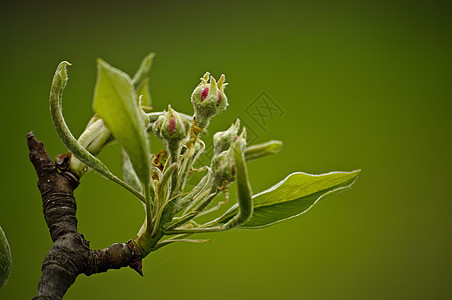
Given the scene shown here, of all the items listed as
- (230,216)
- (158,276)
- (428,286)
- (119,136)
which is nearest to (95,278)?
(158,276)

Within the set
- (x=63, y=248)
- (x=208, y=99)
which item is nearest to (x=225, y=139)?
(x=208, y=99)

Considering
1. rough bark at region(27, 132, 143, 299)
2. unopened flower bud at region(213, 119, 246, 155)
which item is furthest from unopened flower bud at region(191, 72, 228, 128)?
rough bark at region(27, 132, 143, 299)

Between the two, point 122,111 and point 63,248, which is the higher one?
point 122,111

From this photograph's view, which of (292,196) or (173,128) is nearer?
(173,128)

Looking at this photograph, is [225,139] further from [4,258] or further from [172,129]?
[4,258]

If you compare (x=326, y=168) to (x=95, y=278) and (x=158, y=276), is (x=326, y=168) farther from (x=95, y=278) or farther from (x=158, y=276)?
(x=95, y=278)

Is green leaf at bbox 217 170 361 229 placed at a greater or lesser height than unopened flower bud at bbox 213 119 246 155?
lesser

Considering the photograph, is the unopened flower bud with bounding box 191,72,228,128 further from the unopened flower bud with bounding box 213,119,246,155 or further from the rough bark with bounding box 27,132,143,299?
the rough bark with bounding box 27,132,143,299
